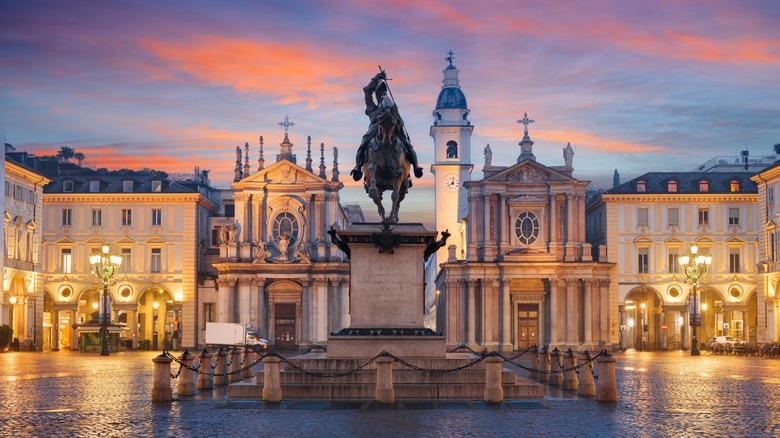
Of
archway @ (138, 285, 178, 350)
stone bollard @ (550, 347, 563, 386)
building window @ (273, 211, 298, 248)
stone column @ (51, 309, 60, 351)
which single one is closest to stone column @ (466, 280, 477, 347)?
building window @ (273, 211, 298, 248)

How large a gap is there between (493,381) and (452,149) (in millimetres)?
87408

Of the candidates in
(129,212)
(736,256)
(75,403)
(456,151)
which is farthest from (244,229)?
(75,403)

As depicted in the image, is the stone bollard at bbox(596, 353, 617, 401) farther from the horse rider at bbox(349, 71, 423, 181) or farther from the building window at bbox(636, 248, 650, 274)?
the building window at bbox(636, 248, 650, 274)

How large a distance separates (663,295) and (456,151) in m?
31.9

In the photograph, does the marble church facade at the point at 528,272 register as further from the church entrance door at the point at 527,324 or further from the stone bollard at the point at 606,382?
the stone bollard at the point at 606,382

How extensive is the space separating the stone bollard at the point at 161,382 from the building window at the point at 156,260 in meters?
64.4

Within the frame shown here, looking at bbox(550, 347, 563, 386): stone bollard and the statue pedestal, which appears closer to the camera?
the statue pedestal

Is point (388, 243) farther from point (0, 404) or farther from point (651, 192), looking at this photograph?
point (651, 192)

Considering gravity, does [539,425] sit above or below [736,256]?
below

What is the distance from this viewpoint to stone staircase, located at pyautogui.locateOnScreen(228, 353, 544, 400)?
25.4m

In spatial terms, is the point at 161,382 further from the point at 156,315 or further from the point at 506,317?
the point at 156,315

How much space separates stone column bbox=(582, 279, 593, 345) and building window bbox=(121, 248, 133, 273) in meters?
37.0

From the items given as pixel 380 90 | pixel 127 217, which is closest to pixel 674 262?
pixel 127 217

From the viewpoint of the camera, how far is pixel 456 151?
11138 centimetres
